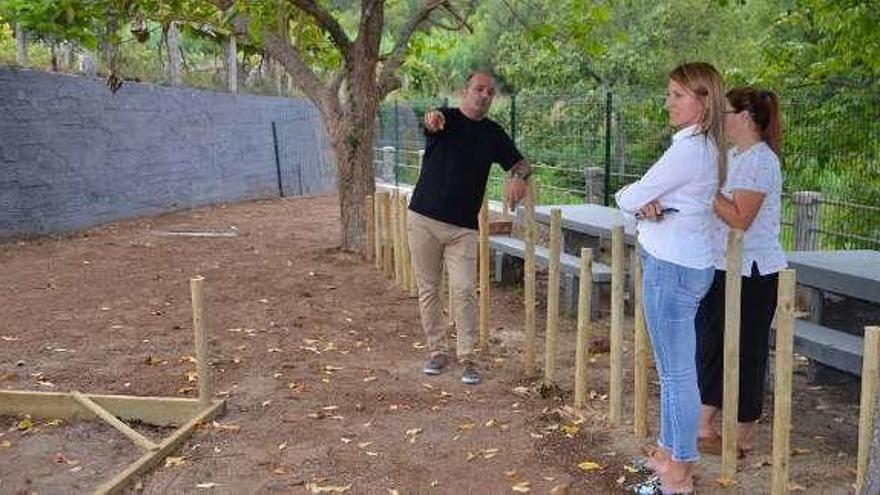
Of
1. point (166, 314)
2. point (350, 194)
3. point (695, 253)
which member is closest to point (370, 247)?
point (350, 194)

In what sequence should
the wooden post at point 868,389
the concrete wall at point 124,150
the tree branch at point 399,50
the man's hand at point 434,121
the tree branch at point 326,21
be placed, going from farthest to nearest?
the concrete wall at point 124,150 → the tree branch at point 399,50 → the tree branch at point 326,21 → the man's hand at point 434,121 → the wooden post at point 868,389

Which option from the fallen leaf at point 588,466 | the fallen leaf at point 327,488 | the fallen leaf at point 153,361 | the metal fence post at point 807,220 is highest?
the metal fence post at point 807,220

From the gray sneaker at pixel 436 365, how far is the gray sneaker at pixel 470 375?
7.7 inches

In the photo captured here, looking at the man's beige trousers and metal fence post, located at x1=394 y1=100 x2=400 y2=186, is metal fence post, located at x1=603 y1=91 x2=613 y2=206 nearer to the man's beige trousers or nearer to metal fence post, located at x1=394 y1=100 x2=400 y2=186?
the man's beige trousers

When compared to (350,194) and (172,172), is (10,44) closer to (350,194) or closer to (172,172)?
(172,172)

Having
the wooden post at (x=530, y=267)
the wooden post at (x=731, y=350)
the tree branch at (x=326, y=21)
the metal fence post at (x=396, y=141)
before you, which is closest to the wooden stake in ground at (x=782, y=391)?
the wooden post at (x=731, y=350)

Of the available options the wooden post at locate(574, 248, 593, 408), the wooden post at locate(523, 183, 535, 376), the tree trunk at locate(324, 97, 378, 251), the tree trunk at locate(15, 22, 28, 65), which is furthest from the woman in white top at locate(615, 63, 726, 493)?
the tree trunk at locate(15, 22, 28, 65)

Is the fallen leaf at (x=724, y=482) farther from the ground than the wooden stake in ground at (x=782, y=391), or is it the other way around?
the wooden stake in ground at (x=782, y=391)

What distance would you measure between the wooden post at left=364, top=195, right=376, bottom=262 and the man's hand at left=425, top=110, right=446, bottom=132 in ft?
12.4

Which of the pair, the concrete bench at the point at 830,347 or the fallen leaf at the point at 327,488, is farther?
the concrete bench at the point at 830,347

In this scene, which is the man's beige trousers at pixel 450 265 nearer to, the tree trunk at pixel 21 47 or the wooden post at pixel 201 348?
the wooden post at pixel 201 348

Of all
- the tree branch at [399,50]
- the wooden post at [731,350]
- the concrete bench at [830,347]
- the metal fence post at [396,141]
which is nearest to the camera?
the wooden post at [731,350]

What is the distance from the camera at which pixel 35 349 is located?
20.3 ft

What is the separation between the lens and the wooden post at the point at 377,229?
8.45 meters
